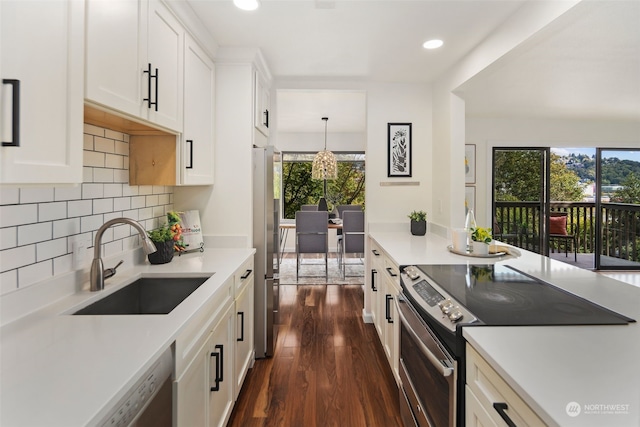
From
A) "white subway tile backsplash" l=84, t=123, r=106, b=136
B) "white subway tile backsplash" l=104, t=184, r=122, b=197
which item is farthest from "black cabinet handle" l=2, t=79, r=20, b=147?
"white subway tile backsplash" l=104, t=184, r=122, b=197

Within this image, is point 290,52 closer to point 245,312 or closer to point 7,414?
point 245,312

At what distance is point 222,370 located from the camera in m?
1.61

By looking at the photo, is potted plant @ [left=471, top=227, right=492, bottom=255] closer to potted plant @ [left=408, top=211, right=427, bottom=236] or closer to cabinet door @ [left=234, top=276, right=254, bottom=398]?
potted plant @ [left=408, top=211, right=427, bottom=236]

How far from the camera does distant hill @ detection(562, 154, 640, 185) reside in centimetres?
518

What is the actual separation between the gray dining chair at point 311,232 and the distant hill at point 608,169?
406 centimetres

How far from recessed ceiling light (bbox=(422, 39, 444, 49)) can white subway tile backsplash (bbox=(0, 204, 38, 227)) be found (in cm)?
246

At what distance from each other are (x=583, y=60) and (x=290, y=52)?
241 centimetres

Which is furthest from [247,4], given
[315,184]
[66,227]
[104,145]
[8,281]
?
[315,184]

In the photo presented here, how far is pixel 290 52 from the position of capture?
99.8 inches

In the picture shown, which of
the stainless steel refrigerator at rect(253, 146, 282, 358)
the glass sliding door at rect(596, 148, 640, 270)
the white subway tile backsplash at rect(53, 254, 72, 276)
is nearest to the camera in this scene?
the white subway tile backsplash at rect(53, 254, 72, 276)

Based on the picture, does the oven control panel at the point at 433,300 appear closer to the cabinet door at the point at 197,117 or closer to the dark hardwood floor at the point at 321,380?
the dark hardwood floor at the point at 321,380

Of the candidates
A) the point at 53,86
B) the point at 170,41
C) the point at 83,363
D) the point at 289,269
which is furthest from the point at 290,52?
the point at 289,269

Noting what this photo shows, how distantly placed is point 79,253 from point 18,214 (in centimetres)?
34

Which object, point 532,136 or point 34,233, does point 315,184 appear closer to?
point 532,136
